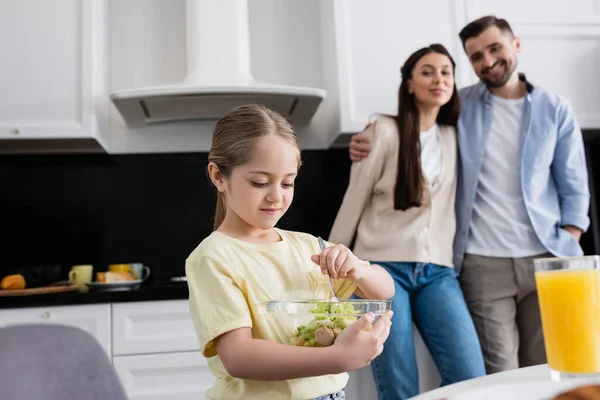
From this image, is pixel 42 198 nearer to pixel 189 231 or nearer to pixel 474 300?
pixel 189 231

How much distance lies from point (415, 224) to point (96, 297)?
3.34 ft

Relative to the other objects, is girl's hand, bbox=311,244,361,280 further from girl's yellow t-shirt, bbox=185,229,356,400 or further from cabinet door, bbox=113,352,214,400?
cabinet door, bbox=113,352,214,400

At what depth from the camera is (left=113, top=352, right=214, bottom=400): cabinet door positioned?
1963 millimetres

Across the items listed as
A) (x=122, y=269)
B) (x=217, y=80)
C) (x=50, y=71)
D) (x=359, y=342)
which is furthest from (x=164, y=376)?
(x=359, y=342)

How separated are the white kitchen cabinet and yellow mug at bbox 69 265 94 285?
42.7 inches

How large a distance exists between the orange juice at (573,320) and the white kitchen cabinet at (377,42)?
64.6 inches

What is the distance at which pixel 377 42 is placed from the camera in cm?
243

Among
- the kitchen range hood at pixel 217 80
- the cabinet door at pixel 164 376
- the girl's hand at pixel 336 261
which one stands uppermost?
the kitchen range hood at pixel 217 80

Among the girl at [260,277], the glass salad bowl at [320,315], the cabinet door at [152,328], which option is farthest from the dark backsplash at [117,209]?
the glass salad bowl at [320,315]

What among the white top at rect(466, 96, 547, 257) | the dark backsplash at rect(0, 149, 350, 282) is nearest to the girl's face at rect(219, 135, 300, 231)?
the white top at rect(466, 96, 547, 257)

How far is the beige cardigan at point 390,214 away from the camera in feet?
5.73

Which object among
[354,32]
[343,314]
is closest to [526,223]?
[354,32]

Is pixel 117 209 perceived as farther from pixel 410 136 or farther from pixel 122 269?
pixel 410 136

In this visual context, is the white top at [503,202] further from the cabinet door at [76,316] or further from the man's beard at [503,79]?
the cabinet door at [76,316]
